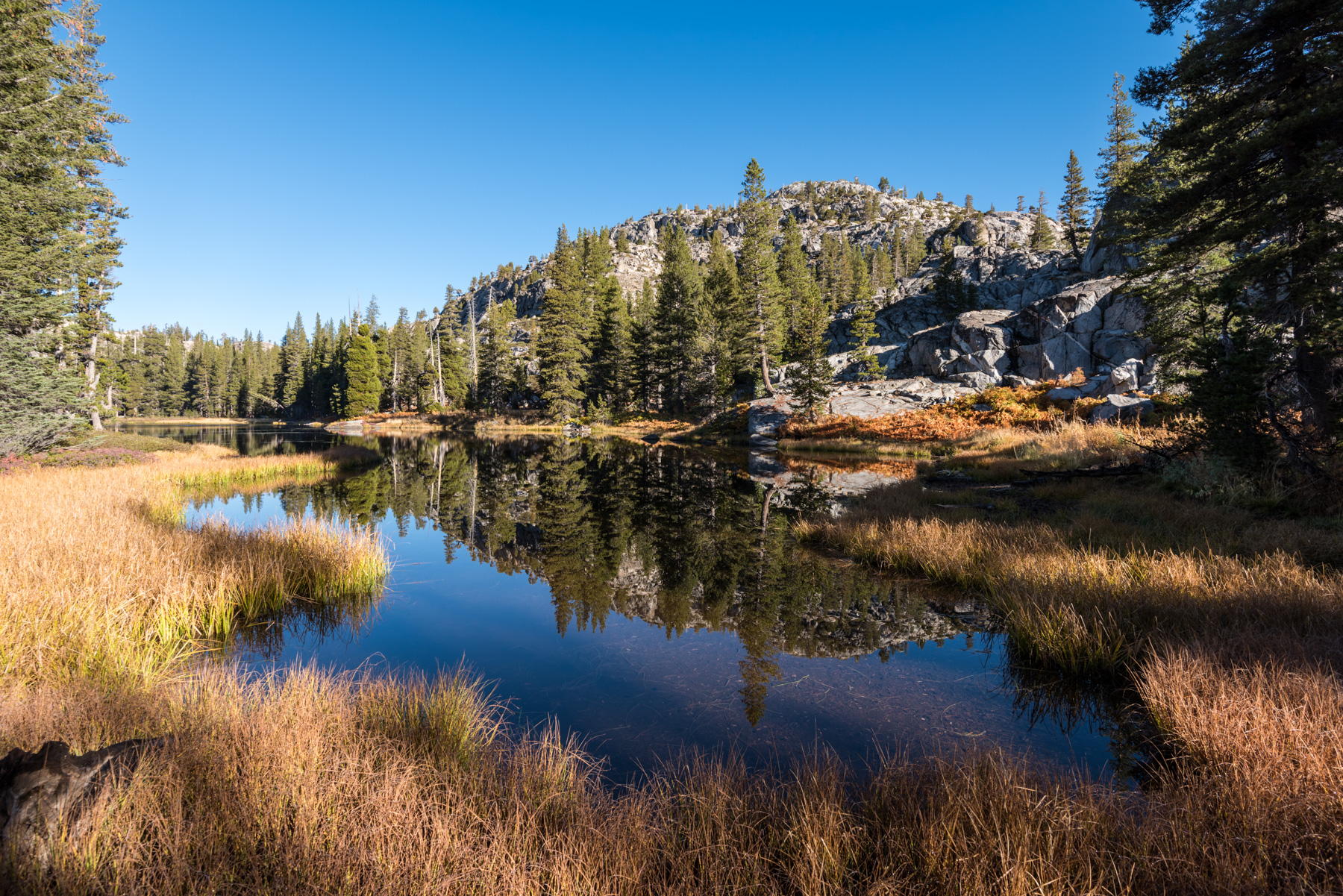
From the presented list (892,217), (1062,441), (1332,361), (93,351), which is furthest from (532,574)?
(892,217)

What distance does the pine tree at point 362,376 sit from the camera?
256 ft

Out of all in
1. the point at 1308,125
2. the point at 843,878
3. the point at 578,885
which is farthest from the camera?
the point at 1308,125

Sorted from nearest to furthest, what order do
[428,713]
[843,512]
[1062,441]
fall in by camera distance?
[428,713], [843,512], [1062,441]

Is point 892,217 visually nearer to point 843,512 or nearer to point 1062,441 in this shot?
point 1062,441

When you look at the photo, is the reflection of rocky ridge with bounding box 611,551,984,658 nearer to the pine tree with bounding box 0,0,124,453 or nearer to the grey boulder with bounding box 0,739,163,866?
the grey boulder with bounding box 0,739,163,866

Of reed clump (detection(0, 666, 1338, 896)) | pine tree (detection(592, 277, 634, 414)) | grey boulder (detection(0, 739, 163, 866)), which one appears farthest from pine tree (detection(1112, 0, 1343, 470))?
pine tree (detection(592, 277, 634, 414))

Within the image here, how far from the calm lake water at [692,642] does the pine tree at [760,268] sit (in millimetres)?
32799

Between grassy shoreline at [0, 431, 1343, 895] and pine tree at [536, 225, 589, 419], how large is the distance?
51.4 m

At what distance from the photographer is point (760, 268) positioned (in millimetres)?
46875

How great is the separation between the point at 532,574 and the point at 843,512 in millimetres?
8927

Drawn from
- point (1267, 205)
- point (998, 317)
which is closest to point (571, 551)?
point (1267, 205)

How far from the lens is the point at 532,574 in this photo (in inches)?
481

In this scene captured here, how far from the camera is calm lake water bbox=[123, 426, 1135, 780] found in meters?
5.83

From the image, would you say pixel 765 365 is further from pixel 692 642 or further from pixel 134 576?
pixel 134 576
